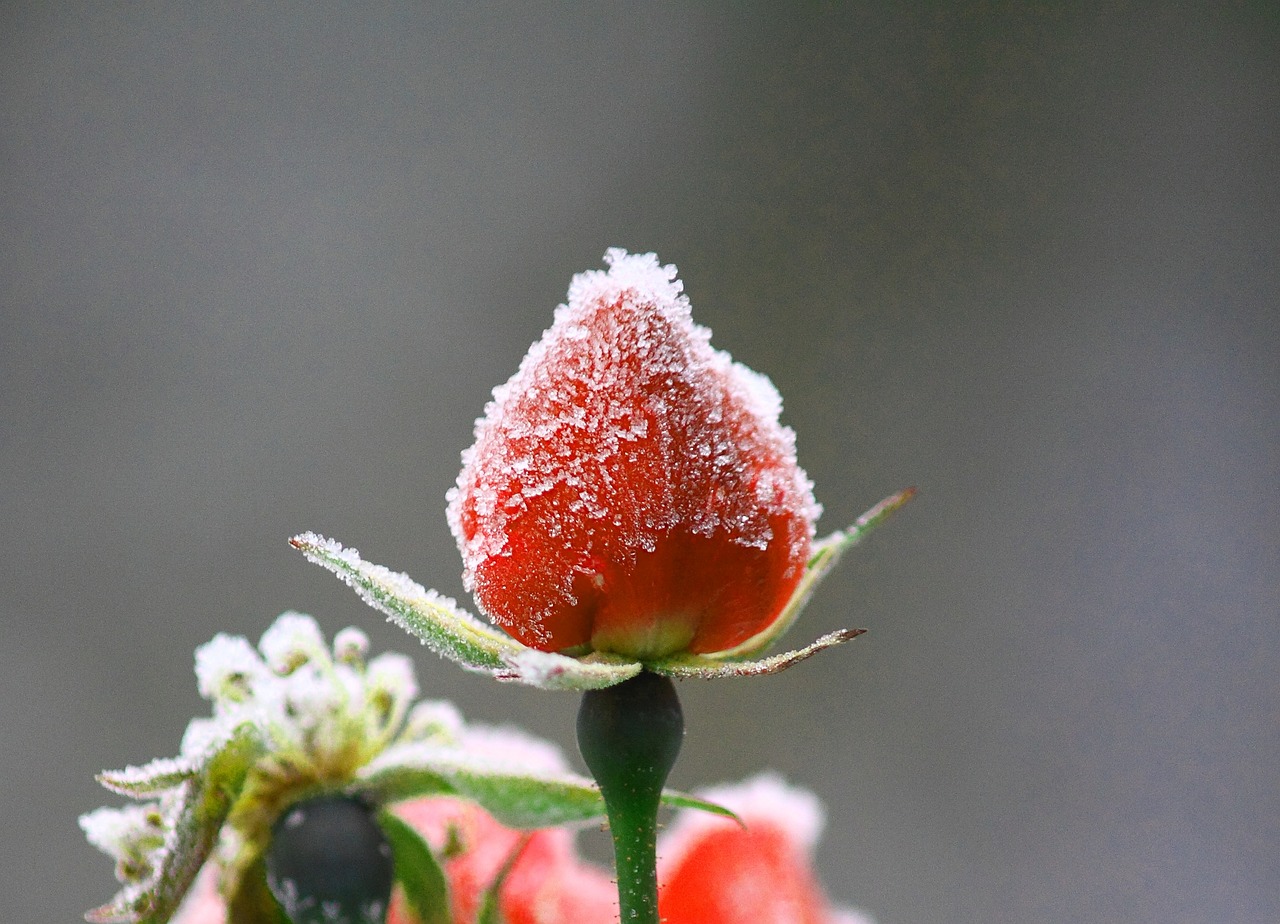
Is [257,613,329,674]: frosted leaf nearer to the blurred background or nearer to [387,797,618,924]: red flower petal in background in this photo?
[387,797,618,924]: red flower petal in background

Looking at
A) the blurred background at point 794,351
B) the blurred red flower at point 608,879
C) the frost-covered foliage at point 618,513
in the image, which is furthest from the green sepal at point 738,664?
the blurred background at point 794,351

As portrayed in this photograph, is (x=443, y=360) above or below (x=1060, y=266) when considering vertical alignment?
below

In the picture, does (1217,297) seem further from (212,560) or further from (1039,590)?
(212,560)

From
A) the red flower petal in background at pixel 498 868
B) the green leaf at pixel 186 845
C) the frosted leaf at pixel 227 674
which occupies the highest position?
the frosted leaf at pixel 227 674

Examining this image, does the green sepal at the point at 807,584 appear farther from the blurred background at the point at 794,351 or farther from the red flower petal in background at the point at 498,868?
the blurred background at the point at 794,351

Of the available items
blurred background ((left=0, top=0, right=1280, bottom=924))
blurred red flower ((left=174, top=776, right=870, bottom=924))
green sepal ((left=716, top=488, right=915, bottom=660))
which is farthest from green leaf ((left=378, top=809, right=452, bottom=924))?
blurred background ((left=0, top=0, right=1280, bottom=924))

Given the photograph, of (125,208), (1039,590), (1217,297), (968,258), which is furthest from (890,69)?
(125,208)
